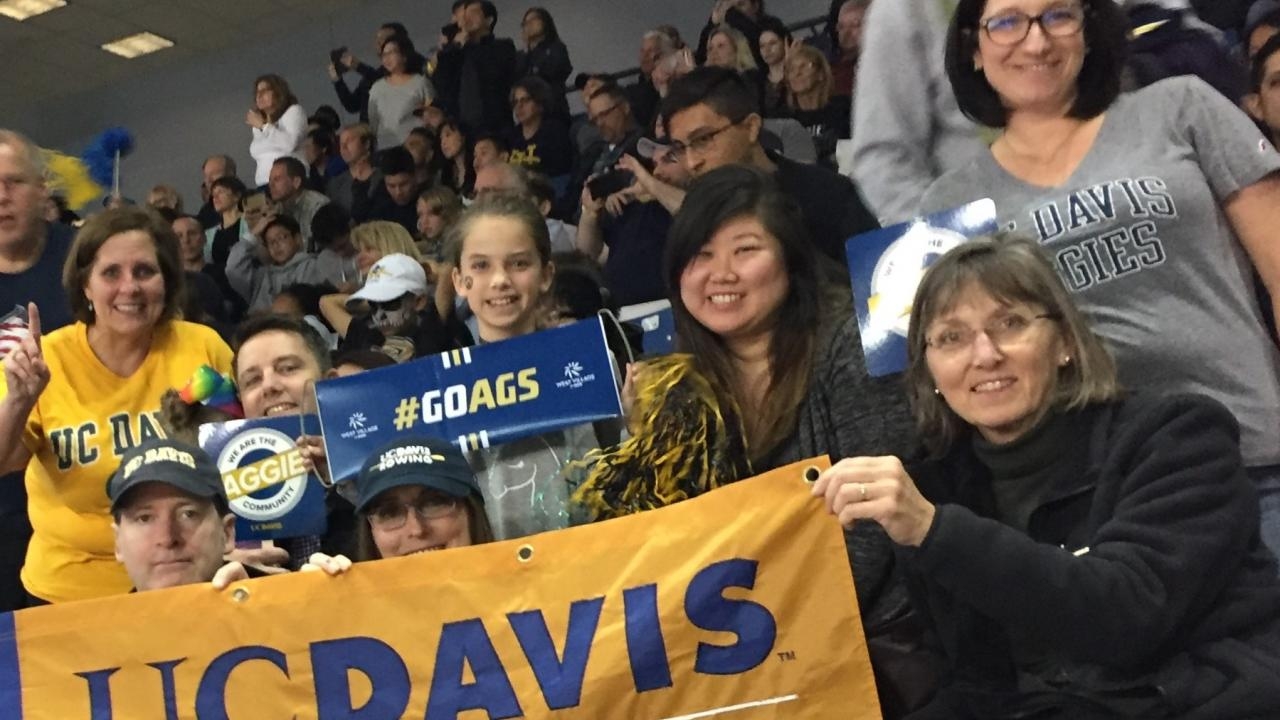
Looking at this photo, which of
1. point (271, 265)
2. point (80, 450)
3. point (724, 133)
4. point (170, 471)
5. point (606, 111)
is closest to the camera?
point (170, 471)

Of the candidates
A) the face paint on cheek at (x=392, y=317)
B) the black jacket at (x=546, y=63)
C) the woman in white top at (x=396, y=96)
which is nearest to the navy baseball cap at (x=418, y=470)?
the face paint on cheek at (x=392, y=317)

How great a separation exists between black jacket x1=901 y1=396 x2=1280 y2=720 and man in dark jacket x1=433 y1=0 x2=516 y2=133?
6043mm

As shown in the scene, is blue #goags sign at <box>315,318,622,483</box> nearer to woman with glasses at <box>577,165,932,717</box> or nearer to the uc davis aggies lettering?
woman with glasses at <box>577,165,932,717</box>

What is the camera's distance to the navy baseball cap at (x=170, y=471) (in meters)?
2.44

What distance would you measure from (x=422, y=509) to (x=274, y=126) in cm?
731

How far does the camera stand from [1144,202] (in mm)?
2193

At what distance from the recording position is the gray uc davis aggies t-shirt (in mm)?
2156

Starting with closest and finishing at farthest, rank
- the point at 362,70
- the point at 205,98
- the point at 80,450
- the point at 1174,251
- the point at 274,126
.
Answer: the point at 1174,251
the point at 80,450
the point at 274,126
the point at 362,70
the point at 205,98

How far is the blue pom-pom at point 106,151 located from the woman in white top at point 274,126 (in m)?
2.24

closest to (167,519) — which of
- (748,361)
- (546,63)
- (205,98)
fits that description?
(748,361)

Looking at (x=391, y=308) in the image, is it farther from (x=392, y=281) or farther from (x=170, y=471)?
(x=170, y=471)

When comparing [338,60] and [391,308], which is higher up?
[338,60]

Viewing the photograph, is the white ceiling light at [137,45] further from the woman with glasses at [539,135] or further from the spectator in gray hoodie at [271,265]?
the woman with glasses at [539,135]

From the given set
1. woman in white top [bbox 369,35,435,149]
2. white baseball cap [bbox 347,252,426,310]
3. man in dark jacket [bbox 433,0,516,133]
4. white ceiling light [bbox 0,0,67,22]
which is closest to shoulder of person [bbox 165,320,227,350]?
white baseball cap [bbox 347,252,426,310]
